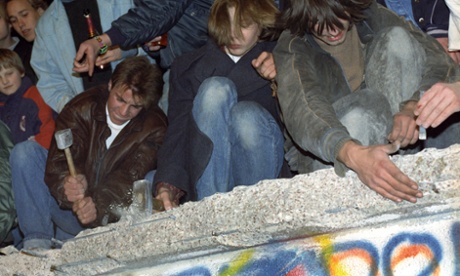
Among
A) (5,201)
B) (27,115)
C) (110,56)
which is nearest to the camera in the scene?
(5,201)

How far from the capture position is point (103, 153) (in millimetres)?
5070

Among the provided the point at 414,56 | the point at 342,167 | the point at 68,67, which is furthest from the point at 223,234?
the point at 68,67

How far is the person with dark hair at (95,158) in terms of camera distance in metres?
4.94

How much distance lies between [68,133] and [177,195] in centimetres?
75

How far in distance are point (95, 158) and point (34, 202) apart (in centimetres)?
41

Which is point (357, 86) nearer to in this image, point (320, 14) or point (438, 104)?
point (320, 14)

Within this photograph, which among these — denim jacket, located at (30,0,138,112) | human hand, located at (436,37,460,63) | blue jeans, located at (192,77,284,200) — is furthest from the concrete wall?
denim jacket, located at (30,0,138,112)

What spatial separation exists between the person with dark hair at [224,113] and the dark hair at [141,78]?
0.37m

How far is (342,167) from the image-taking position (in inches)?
145

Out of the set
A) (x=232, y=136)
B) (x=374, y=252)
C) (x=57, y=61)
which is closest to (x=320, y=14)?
(x=232, y=136)

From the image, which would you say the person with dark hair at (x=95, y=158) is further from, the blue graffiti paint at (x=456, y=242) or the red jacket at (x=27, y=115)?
the blue graffiti paint at (x=456, y=242)

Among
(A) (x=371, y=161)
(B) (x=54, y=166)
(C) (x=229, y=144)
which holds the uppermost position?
(A) (x=371, y=161)

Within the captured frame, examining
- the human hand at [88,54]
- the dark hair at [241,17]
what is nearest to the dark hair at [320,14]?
the dark hair at [241,17]

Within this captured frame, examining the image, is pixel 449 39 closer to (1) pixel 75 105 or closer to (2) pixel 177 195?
(2) pixel 177 195
